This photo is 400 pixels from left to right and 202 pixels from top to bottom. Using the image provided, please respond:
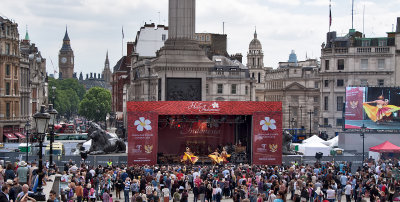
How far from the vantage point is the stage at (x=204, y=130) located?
4556 cm

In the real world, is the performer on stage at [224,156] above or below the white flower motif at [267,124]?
below

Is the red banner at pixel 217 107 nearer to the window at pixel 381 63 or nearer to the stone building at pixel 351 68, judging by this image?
the stone building at pixel 351 68

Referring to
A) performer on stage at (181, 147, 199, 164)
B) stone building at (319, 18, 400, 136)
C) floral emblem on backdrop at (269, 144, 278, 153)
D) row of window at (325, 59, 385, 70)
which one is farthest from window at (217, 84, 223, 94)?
floral emblem on backdrop at (269, 144, 278, 153)

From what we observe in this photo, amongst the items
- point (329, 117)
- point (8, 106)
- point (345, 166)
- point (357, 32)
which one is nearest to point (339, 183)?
point (345, 166)

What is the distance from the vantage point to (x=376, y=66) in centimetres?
8144

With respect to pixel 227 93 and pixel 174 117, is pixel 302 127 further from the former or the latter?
pixel 174 117

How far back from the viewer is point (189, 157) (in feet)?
153

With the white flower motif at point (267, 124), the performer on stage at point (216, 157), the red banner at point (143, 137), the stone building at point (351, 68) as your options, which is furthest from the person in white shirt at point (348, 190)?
the stone building at point (351, 68)

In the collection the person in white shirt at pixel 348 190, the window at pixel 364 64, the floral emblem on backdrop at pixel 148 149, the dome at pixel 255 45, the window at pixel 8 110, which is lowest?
the person in white shirt at pixel 348 190

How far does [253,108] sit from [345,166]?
7920 mm

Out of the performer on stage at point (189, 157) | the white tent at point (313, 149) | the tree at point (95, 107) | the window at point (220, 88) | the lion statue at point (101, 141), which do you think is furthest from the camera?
the tree at point (95, 107)

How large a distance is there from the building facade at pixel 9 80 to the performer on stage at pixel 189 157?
93.5ft

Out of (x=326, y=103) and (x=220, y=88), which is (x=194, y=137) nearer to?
(x=326, y=103)

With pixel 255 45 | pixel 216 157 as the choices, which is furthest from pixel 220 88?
pixel 255 45
